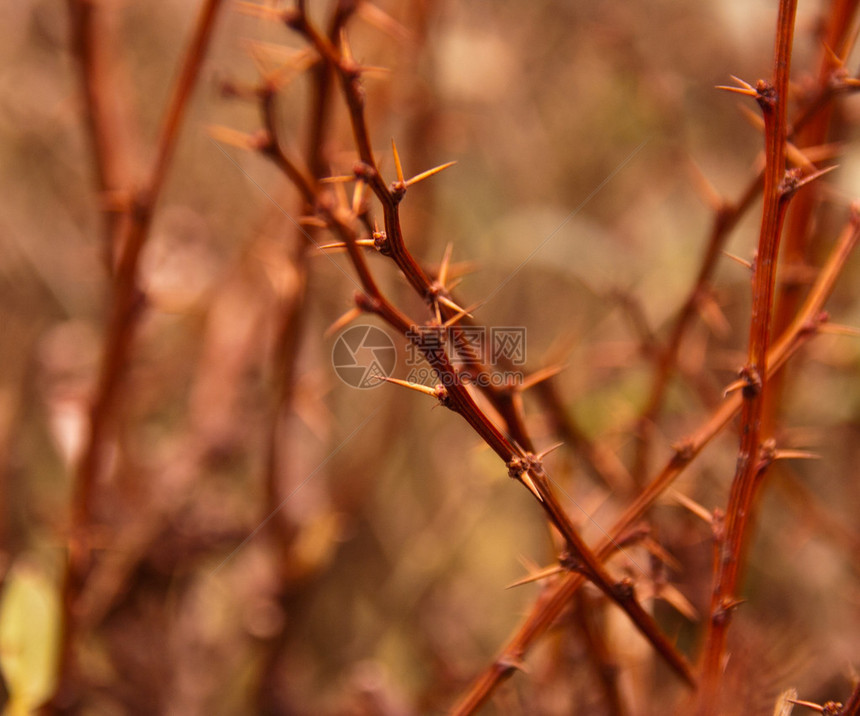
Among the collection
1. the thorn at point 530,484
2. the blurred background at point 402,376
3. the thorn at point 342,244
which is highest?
the thorn at point 342,244

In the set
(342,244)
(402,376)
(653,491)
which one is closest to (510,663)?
(653,491)

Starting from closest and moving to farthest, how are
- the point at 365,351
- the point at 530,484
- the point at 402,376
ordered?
1. the point at 530,484
2. the point at 365,351
3. the point at 402,376

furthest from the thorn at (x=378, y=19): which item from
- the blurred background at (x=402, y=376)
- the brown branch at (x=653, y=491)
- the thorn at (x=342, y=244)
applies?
the brown branch at (x=653, y=491)

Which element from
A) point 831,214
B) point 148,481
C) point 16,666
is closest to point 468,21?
point 831,214

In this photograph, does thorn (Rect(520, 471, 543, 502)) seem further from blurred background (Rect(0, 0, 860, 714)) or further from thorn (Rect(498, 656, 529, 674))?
blurred background (Rect(0, 0, 860, 714))

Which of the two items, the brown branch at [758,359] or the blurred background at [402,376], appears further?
the blurred background at [402,376]

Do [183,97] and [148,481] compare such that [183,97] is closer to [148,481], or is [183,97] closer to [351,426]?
[148,481]
